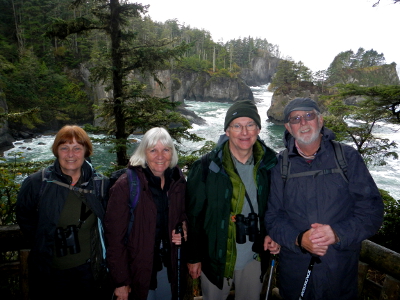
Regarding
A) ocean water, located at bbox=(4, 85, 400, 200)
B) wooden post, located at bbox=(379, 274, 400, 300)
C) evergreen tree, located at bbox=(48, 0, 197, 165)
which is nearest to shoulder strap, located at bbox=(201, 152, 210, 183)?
wooden post, located at bbox=(379, 274, 400, 300)

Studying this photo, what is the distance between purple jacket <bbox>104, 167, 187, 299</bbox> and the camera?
1768mm

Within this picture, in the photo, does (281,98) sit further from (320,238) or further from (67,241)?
(67,241)

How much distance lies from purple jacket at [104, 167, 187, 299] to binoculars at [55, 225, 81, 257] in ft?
1.10

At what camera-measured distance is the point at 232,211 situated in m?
1.93

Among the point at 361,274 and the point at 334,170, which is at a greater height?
the point at 334,170

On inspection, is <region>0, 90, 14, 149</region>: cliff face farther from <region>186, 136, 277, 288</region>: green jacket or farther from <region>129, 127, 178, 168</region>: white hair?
<region>186, 136, 277, 288</region>: green jacket

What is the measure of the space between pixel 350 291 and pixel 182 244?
134 centimetres

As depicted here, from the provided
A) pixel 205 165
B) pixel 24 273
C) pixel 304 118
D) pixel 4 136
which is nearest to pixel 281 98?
pixel 4 136

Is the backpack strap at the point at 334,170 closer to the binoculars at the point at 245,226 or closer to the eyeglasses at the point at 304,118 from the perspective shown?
the eyeglasses at the point at 304,118

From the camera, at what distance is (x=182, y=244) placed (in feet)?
6.40

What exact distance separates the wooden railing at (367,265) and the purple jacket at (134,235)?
0.80 meters

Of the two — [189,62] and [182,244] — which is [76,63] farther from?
[182,244]

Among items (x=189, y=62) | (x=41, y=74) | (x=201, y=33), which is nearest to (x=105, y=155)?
(x=41, y=74)

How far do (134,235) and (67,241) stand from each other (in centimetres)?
60
